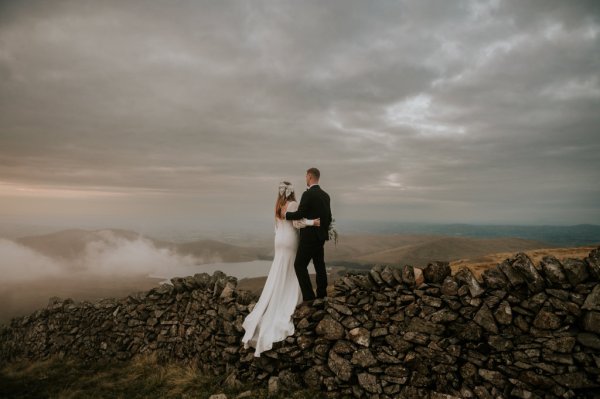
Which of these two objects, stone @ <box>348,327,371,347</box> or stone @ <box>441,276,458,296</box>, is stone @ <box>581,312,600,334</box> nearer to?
stone @ <box>441,276,458,296</box>

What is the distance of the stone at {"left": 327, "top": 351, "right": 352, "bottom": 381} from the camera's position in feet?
24.6

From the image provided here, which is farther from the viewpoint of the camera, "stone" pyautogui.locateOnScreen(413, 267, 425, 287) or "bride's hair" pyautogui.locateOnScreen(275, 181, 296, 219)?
"bride's hair" pyautogui.locateOnScreen(275, 181, 296, 219)

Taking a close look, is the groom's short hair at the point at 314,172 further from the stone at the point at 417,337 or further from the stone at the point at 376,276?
the stone at the point at 417,337

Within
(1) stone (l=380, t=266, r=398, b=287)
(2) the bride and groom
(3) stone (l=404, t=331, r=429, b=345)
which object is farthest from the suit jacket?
(3) stone (l=404, t=331, r=429, b=345)

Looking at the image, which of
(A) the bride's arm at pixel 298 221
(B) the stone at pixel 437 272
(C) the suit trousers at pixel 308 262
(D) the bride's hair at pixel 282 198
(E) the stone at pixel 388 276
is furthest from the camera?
(D) the bride's hair at pixel 282 198

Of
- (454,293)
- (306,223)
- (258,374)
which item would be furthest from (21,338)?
(454,293)

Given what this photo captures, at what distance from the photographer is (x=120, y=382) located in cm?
1052

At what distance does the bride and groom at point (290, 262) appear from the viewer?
8406mm

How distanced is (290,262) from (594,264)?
668 cm

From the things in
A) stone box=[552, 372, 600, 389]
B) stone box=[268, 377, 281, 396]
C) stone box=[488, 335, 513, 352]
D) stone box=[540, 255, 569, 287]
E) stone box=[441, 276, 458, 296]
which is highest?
stone box=[540, 255, 569, 287]

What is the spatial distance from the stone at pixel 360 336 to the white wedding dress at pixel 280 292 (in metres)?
1.71

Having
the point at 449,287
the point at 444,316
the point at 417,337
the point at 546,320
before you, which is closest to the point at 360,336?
the point at 417,337

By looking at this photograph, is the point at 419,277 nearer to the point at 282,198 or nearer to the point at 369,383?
the point at 369,383

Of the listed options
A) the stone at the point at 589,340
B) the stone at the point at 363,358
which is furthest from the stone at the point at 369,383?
the stone at the point at 589,340
